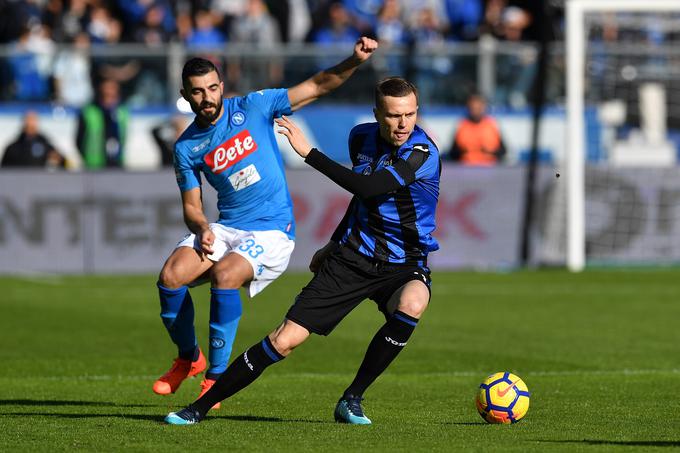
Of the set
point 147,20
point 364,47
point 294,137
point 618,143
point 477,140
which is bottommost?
point 618,143

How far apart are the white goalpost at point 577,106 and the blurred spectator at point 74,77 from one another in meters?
7.19

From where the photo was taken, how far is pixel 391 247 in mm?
7641

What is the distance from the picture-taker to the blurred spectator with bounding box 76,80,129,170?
1986cm

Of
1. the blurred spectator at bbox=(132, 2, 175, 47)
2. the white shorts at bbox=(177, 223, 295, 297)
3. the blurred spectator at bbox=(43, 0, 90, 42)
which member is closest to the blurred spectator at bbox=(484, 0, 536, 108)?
the blurred spectator at bbox=(132, 2, 175, 47)

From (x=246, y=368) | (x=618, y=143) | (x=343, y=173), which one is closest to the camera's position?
(x=343, y=173)

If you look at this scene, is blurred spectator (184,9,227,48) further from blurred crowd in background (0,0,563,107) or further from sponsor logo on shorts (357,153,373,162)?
sponsor logo on shorts (357,153,373,162)

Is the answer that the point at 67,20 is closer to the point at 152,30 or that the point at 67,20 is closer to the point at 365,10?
the point at 152,30

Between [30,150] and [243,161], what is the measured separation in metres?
11.7

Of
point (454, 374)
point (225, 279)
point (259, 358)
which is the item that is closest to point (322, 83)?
point (225, 279)

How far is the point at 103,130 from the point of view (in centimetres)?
1992

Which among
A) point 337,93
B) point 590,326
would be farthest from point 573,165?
point 590,326

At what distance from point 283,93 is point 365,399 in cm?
206

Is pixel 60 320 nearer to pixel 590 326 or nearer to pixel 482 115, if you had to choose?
pixel 590 326

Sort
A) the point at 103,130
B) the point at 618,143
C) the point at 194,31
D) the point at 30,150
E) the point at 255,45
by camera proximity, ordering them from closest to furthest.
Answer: the point at 30,150
the point at 103,130
the point at 618,143
the point at 255,45
the point at 194,31
